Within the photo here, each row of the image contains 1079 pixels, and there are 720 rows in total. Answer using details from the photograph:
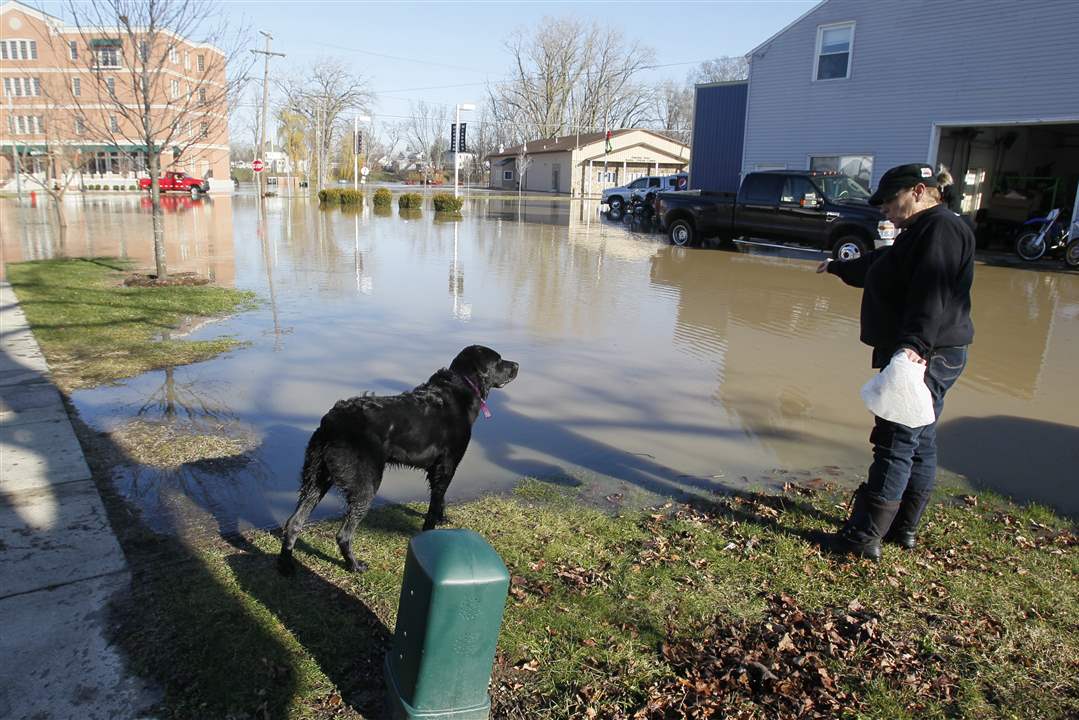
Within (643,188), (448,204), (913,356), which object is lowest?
(913,356)

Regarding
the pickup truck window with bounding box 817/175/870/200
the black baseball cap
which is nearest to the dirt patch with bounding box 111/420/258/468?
the black baseball cap

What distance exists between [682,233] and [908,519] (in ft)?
52.6

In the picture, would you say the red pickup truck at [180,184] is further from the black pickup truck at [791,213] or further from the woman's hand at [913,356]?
the woman's hand at [913,356]

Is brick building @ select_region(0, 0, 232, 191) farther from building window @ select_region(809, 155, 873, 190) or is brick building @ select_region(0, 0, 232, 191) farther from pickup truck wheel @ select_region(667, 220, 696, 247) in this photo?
building window @ select_region(809, 155, 873, 190)

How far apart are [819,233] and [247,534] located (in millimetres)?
14594

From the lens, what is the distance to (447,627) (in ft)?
7.57

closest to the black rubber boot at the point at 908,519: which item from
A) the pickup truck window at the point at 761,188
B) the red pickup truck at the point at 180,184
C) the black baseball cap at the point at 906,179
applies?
the black baseball cap at the point at 906,179

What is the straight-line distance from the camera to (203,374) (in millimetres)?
6840

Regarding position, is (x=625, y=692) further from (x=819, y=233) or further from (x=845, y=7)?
(x=845, y=7)

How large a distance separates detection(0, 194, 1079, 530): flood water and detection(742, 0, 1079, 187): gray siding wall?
16.2 feet

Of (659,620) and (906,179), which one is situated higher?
(906,179)

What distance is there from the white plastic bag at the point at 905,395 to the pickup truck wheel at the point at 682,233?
15973 millimetres

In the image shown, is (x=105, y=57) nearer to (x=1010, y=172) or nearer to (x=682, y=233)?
(x=682, y=233)

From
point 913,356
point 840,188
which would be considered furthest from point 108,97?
point 840,188
